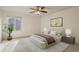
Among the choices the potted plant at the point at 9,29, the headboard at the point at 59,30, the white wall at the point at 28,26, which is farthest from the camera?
the headboard at the point at 59,30

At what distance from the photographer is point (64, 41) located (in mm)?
1761

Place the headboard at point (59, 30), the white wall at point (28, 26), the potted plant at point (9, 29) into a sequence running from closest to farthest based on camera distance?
the potted plant at point (9, 29), the white wall at point (28, 26), the headboard at point (59, 30)

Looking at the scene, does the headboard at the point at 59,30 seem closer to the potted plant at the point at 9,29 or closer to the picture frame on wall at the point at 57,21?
the picture frame on wall at the point at 57,21

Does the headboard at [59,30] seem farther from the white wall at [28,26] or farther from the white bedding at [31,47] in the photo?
the white wall at [28,26]

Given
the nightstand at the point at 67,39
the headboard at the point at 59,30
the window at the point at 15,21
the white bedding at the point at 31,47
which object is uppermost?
the window at the point at 15,21

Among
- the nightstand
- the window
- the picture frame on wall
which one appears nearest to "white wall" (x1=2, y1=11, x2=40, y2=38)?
the window

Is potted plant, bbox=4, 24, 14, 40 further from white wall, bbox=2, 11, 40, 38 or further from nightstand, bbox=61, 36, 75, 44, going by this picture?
nightstand, bbox=61, 36, 75, 44

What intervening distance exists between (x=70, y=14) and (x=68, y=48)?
28.2 inches

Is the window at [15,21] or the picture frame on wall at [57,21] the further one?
the picture frame on wall at [57,21]

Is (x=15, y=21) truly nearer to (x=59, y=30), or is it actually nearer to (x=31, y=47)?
(x=31, y=47)

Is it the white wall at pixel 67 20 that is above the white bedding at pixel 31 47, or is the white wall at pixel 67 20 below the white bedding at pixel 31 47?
above

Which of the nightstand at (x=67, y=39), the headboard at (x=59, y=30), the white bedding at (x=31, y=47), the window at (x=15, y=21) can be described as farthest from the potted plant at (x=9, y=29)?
the nightstand at (x=67, y=39)

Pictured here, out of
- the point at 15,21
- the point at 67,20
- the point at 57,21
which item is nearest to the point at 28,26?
the point at 15,21
